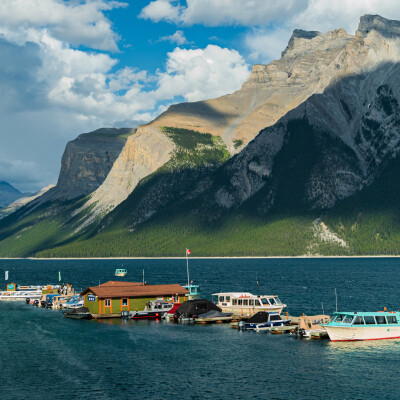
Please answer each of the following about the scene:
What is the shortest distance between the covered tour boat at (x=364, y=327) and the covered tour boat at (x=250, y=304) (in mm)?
24535

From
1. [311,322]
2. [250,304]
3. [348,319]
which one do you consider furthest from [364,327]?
[250,304]

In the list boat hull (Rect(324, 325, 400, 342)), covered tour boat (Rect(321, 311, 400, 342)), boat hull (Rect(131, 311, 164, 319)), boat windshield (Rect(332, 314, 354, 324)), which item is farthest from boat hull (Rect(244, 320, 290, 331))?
boat hull (Rect(131, 311, 164, 319))

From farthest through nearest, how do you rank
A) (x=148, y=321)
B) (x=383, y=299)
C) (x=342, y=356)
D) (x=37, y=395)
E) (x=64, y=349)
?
(x=383, y=299), (x=148, y=321), (x=64, y=349), (x=342, y=356), (x=37, y=395)

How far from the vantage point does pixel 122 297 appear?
4783 inches

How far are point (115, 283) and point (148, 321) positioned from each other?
2399 cm

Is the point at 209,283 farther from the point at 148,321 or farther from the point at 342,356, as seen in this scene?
the point at 342,356

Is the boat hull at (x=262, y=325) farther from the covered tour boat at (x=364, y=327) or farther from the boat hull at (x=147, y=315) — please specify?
the boat hull at (x=147, y=315)

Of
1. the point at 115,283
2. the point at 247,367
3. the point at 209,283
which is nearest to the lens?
the point at 247,367

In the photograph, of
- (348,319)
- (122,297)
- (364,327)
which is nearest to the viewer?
(364,327)

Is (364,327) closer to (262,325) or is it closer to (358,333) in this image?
(358,333)

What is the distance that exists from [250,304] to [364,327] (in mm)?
30724

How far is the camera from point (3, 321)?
4675 inches

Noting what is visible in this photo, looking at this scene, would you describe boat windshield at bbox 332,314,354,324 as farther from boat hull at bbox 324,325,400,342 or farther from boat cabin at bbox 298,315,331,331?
boat cabin at bbox 298,315,331,331

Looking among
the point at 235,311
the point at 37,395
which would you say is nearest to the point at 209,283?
the point at 235,311
